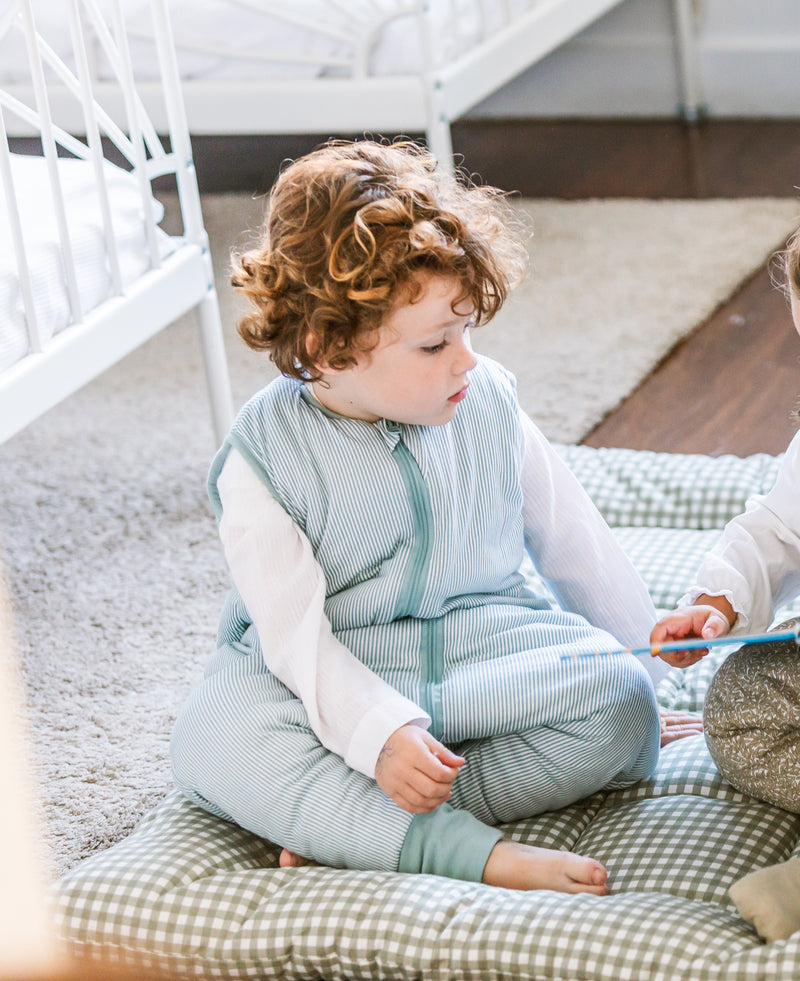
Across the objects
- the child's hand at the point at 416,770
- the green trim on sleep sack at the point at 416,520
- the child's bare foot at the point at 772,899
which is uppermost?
the green trim on sleep sack at the point at 416,520

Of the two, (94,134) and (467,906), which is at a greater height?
Answer: (94,134)

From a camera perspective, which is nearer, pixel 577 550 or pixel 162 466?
pixel 577 550

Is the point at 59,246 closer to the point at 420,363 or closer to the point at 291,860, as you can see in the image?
the point at 420,363

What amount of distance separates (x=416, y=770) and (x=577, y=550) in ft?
0.94

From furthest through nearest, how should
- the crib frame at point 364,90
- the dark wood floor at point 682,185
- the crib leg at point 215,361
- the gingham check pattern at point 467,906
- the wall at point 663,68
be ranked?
1. the wall at point 663,68
2. the crib frame at point 364,90
3. the dark wood floor at point 682,185
4. the crib leg at point 215,361
5. the gingham check pattern at point 467,906

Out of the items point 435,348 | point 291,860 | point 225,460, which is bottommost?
point 291,860

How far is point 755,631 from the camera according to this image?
1.09 m

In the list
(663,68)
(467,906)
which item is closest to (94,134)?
(467,906)

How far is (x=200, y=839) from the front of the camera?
3.46ft

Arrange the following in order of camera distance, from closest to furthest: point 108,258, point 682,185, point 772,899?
1. point 772,899
2. point 108,258
3. point 682,185

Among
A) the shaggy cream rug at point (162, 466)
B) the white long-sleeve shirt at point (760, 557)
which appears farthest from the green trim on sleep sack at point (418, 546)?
the shaggy cream rug at point (162, 466)

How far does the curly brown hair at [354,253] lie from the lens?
99 cm

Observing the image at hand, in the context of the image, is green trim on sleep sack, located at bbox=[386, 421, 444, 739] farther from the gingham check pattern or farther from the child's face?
the gingham check pattern

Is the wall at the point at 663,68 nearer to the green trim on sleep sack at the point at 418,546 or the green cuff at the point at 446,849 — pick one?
the green trim on sleep sack at the point at 418,546
